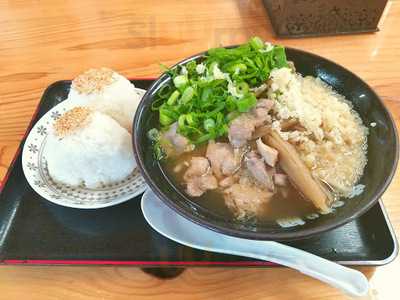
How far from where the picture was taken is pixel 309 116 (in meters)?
1.33

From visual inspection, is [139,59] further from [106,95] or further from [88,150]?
[88,150]

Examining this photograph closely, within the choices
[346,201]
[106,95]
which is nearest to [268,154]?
[346,201]

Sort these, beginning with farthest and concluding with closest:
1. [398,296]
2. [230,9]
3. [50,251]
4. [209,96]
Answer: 1. [230,9]
2. [209,96]
3. [50,251]
4. [398,296]

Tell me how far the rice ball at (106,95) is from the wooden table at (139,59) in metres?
0.38

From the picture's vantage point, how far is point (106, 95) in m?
1.54

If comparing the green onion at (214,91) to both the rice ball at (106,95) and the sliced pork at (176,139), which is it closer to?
the sliced pork at (176,139)

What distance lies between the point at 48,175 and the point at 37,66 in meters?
0.90

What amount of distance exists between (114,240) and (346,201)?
769 mm

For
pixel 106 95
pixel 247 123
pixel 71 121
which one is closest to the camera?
pixel 247 123

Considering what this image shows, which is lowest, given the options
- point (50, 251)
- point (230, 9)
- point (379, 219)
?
point (50, 251)

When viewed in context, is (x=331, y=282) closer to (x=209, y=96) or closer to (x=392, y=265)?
(x=392, y=265)

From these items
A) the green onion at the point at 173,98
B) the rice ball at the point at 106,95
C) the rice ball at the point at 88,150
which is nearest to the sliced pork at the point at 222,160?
the green onion at the point at 173,98

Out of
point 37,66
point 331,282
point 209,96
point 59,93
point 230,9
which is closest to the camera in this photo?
point 331,282

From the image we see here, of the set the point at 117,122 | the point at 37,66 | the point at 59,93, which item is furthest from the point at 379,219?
the point at 37,66
